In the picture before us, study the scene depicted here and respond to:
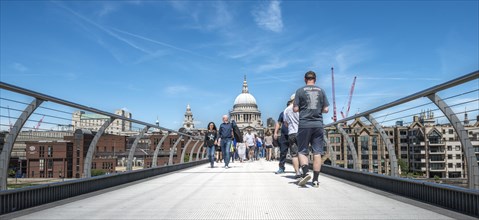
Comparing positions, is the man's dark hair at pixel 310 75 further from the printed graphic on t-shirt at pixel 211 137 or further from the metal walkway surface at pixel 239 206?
the printed graphic on t-shirt at pixel 211 137

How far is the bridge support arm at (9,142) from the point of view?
414 cm

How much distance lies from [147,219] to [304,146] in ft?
11.3

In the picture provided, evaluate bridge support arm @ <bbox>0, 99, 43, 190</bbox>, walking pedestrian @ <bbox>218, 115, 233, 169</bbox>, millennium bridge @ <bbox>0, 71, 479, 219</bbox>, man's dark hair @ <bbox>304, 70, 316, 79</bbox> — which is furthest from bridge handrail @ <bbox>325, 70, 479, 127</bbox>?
walking pedestrian @ <bbox>218, 115, 233, 169</bbox>

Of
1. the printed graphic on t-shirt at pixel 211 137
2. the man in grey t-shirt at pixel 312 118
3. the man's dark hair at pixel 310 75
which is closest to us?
the man in grey t-shirt at pixel 312 118

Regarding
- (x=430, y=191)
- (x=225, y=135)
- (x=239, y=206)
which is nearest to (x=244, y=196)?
(x=239, y=206)

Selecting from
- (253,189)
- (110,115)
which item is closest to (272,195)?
(253,189)

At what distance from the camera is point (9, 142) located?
14.1 ft

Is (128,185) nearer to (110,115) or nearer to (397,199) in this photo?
(110,115)

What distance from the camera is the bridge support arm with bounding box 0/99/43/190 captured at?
4.14m

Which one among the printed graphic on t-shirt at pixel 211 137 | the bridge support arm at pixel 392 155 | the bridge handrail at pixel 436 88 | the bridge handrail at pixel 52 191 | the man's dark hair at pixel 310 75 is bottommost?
the bridge handrail at pixel 52 191

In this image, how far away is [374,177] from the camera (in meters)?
6.35

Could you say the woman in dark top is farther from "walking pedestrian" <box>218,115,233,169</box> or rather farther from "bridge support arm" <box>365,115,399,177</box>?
"bridge support arm" <box>365,115,399,177</box>

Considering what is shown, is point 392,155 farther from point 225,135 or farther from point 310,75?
point 225,135

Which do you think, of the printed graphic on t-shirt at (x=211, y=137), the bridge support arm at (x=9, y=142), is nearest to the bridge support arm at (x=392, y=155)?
the bridge support arm at (x=9, y=142)
